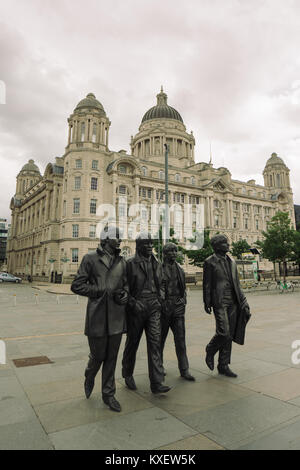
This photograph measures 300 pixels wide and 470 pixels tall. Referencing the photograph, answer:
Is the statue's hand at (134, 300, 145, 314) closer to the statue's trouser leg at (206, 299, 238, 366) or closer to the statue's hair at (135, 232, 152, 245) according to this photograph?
the statue's hair at (135, 232, 152, 245)

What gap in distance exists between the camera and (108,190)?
4972cm

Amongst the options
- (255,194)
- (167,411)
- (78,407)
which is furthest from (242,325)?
(255,194)

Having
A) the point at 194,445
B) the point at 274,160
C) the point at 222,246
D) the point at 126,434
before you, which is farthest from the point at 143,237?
the point at 274,160

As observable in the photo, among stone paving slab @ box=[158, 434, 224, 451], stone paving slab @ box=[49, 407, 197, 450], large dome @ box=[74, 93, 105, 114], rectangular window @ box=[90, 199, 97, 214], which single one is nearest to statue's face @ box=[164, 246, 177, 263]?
stone paving slab @ box=[49, 407, 197, 450]

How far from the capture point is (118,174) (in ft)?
164

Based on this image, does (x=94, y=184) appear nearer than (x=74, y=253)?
No

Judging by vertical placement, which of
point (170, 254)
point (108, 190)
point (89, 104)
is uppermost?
point (89, 104)

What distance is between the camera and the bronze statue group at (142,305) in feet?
12.1

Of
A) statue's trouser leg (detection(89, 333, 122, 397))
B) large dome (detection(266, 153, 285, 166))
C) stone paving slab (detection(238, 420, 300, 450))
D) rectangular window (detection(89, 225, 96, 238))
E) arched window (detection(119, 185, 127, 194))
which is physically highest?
large dome (detection(266, 153, 285, 166))

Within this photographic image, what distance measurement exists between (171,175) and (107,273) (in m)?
57.4

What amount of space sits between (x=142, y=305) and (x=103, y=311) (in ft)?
2.17

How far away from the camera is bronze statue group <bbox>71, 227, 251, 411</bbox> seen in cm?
369

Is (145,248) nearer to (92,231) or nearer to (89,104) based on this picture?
(92,231)
